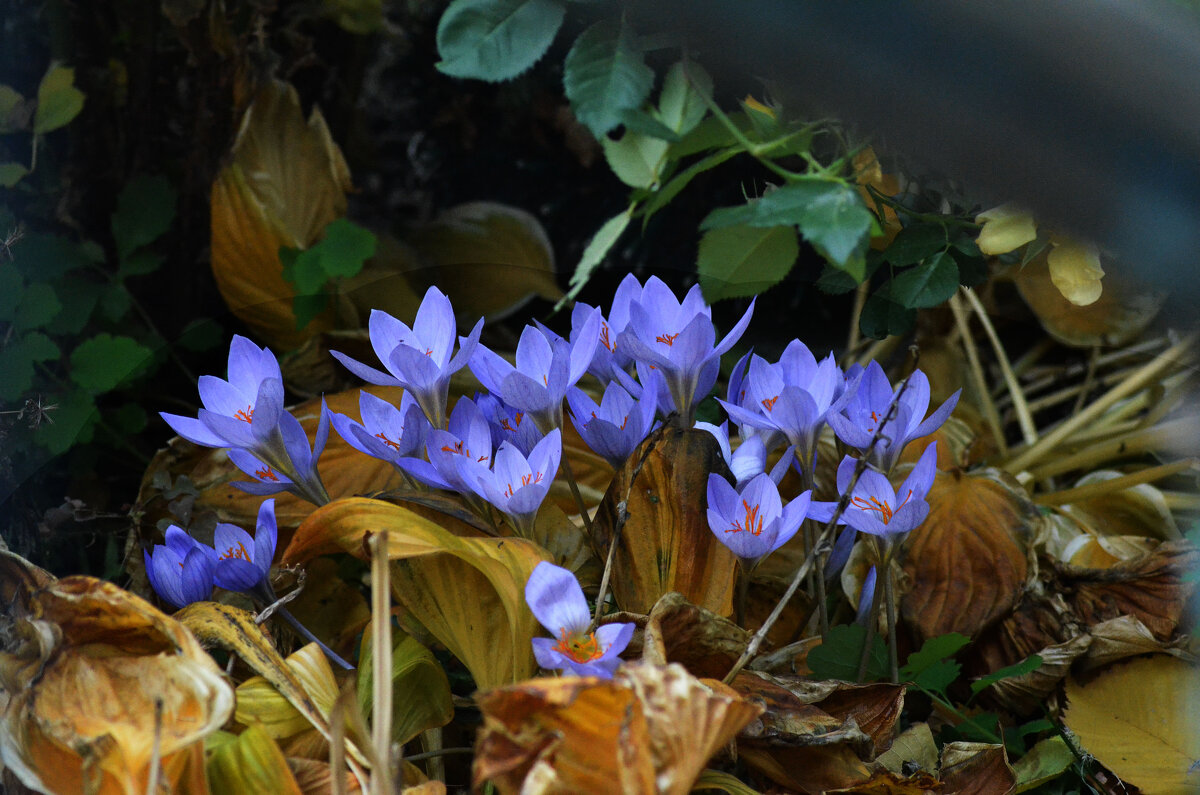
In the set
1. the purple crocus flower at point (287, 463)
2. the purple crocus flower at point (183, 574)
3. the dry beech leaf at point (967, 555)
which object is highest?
the purple crocus flower at point (287, 463)

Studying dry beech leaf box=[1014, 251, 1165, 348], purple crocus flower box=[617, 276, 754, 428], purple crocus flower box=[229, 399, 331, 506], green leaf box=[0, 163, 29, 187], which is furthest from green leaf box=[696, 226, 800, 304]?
green leaf box=[0, 163, 29, 187]

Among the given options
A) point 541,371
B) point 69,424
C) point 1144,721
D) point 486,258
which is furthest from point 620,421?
point 486,258

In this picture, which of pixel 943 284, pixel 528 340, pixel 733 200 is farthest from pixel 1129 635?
pixel 733 200

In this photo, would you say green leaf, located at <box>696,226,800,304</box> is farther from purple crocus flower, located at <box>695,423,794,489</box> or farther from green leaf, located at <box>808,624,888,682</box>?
green leaf, located at <box>808,624,888,682</box>

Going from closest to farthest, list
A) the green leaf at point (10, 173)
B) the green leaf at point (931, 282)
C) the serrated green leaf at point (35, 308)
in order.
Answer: the green leaf at point (931, 282)
the serrated green leaf at point (35, 308)
the green leaf at point (10, 173)

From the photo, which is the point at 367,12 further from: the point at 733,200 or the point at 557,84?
the point at 733,200

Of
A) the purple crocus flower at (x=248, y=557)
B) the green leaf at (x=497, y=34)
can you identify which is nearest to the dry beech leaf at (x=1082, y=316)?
the green leaf at (x=497, y=34)

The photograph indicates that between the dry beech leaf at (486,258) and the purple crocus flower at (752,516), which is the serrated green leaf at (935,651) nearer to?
the purple crocus flower at (752,516)

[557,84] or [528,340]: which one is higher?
[528,340]
